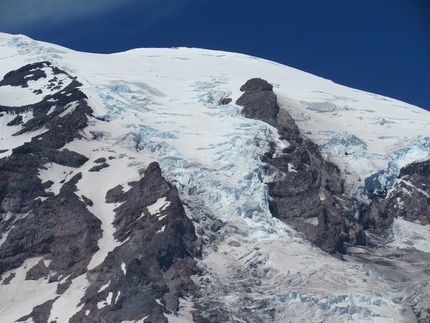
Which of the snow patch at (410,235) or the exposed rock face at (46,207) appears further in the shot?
the snow patch at (410,235)

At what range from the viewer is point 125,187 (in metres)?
111

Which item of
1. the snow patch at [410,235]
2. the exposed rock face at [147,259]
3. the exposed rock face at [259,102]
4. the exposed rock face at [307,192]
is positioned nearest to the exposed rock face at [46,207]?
the exposed rock face at [147,259]

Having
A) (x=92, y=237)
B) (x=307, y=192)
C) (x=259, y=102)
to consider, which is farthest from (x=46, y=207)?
(x=259, y=102)

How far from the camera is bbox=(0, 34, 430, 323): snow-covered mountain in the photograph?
89.9 meters

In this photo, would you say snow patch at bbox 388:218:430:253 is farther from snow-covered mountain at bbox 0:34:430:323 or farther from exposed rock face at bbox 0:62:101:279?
exposed rock face at bbox 0:62:101:279

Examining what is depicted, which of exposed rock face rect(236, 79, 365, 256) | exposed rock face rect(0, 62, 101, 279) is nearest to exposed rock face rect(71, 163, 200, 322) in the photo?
exposed rock face rect(0, 62, 101, 279)

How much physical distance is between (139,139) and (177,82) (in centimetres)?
3884

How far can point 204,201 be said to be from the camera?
4333 inches

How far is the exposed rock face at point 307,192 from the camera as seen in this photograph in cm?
11012

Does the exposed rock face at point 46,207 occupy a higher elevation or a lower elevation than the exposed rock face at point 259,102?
lower

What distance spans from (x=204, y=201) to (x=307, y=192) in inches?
594

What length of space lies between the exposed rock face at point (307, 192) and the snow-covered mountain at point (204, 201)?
0.73 ft

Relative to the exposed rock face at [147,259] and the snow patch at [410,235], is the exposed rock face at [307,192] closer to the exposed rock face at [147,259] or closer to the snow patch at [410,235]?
the snow patch at [410,235]

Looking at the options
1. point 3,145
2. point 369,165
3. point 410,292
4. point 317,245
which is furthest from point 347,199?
point 3,145
